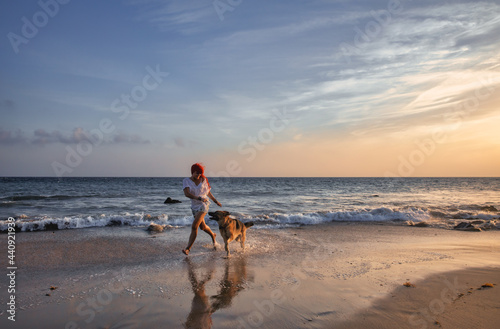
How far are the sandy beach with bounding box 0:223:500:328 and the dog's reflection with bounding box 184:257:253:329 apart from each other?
0.02 meters

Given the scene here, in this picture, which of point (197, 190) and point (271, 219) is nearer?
point (197, 190)

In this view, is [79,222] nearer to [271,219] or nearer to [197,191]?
[197,191]

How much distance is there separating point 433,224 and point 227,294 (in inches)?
449

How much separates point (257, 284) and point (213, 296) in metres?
0.87

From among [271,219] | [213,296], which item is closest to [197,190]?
[213,296]

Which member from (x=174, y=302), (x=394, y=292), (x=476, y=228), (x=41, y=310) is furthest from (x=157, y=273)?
(x=476, y=228)

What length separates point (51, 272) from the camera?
5.76 meters

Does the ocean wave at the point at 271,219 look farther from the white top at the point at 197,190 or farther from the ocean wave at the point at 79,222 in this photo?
the white top at the point at 197,190

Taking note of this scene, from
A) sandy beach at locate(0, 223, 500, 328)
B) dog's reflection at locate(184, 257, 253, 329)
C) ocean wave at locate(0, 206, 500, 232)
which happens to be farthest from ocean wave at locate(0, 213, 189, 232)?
dog's reflection at locate(184, 257, 253, 329)

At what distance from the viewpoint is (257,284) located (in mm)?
→ 4988

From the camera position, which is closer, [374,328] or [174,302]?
[374,328]

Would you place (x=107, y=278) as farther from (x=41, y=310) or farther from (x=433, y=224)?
(x=433, y=224)

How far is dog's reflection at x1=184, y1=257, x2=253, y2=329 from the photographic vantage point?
3713 mm

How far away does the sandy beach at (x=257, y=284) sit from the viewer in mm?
3701
